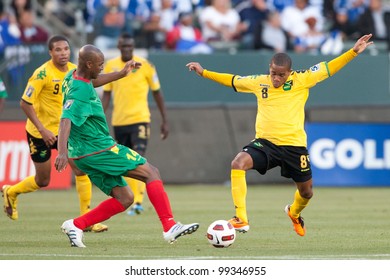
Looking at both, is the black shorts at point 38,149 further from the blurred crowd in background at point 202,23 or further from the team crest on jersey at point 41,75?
the blurred crowd in background at point 202,23

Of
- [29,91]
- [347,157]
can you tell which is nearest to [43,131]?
[29,91]

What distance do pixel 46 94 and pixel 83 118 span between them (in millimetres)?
2980

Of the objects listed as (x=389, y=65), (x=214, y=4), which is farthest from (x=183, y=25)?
(x=389, y=65)

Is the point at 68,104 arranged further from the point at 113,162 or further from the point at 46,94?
the point at 46,94

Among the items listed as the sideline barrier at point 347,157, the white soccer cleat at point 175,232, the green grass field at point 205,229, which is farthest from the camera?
the sideline barrier at point 347,157

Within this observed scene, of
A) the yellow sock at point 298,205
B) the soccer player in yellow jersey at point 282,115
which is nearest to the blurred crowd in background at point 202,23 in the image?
the soccer player in yellow jersey at point 282,115

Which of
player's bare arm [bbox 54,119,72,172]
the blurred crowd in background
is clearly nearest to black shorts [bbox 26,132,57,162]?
player's bare arm [bbox 54,119,72,172]

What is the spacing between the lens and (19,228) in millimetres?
14039

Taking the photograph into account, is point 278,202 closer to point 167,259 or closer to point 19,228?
point 19,228

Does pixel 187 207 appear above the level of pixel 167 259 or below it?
below

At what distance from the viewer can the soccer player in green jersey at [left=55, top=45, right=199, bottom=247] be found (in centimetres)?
1142

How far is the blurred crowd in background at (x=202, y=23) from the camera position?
81.5ft

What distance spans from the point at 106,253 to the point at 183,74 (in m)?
14.3

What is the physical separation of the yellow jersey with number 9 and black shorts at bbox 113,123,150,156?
2975 mm
